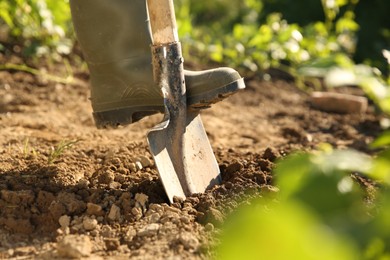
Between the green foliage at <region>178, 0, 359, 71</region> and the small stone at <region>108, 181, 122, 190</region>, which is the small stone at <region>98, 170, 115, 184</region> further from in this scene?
the green foliage at <region>178, 0, 359, 71</region>

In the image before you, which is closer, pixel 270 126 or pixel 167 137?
pixel 167 137

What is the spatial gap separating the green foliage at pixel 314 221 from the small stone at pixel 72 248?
2.53 feet

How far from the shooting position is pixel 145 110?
111 inches

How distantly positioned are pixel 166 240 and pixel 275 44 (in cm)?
304

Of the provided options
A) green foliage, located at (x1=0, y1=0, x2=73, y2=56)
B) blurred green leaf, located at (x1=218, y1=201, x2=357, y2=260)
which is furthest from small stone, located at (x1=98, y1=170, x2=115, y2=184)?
green foliage, located at (x1=0, y1=0, x2=73, y2=56)

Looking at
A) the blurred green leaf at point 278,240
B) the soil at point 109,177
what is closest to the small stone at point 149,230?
the soil at point 109,177

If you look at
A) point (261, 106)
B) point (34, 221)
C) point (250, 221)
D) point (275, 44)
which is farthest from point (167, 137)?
point (275, 44)

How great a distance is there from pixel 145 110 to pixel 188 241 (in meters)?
0.97

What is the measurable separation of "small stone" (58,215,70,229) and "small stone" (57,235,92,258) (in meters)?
0.17

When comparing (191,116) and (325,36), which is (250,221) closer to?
(191,116)

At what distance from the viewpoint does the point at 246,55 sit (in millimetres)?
4914

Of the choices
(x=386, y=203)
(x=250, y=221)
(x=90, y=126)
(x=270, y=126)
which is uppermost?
(x=250, y=221)

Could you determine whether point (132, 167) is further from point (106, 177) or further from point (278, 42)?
point (278, 42)

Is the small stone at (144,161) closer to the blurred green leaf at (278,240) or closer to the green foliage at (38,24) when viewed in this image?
the blurred green leaf at (278,240)
